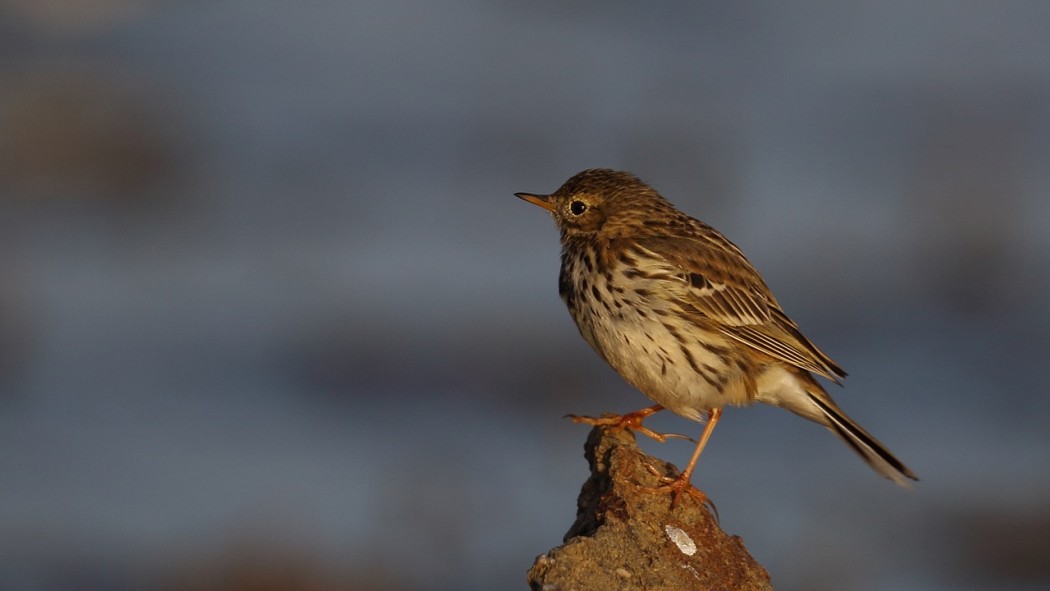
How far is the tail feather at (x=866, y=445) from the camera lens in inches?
369

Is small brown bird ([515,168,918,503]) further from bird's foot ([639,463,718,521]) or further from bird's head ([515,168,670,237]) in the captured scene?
bird's foot ([639,463,718,521])

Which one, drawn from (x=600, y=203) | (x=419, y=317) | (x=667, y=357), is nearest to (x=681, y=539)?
(x=667, y=357)

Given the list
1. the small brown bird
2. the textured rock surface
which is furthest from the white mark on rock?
the small brown bird

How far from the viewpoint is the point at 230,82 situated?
24.9m

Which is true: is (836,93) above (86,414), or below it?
above

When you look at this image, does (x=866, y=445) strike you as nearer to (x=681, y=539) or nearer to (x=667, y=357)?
(x=667, y=357)

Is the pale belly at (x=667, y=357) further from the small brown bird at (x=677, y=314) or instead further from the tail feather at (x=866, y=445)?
the tail feather at (x=866, y=445)

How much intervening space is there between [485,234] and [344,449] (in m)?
4.30

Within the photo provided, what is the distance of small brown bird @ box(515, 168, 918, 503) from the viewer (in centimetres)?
898

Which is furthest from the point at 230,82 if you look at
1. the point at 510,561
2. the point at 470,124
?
the point at 510,561

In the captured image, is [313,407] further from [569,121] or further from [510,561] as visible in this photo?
[569,121]

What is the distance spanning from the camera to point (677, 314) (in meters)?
9.12

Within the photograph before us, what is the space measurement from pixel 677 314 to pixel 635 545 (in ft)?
7.67

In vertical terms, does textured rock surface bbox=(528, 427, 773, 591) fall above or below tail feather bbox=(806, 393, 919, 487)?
above
